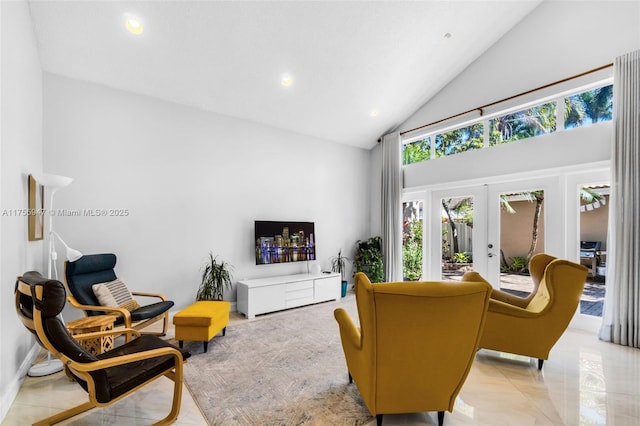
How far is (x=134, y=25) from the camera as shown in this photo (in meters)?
2.98

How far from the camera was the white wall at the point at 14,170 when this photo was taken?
2043 millimetres

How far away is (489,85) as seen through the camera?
450 centimetres

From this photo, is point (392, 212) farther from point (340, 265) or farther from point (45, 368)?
point (45, 368)

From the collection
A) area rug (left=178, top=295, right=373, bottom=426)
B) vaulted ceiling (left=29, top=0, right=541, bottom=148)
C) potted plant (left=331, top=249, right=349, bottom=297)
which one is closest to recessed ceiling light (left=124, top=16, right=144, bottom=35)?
vaulted ceiling (left=29, top=0, right=541, bottom=148)

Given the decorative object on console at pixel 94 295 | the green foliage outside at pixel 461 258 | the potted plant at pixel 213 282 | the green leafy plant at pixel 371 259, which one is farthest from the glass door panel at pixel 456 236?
the decorative object on console at pixel 94 295

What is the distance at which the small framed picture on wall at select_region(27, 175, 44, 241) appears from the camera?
2.64m

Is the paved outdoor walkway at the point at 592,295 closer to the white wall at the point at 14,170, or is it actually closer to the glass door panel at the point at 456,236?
the glass door panel at the point at 456,236

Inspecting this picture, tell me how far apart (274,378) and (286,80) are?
368 cm

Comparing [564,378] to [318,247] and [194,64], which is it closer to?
[318,247]

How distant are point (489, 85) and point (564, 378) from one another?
403cm

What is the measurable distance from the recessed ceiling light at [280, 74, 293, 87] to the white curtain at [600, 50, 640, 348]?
154 inches

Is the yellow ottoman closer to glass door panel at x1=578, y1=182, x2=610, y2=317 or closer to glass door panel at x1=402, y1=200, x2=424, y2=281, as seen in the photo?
glass door panel at x1=402, y1=200, x2=424, y2=281

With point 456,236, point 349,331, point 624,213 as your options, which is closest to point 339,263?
point 456,236

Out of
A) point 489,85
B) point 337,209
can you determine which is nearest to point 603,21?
point 489,85
